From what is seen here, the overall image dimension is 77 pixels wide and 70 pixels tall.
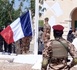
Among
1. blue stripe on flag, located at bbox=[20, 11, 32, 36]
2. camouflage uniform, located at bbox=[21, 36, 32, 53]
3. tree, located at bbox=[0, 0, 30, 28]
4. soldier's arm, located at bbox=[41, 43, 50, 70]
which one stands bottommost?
camouflage uniform, located at bbox=[21, 36, 32, 53]

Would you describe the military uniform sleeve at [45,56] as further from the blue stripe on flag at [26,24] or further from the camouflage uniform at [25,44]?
the camouflage uniform at [25,44]

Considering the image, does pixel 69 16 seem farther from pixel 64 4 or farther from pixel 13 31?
pixel 13 31

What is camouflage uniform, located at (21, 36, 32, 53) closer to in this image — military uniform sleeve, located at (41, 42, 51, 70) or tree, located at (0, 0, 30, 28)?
tree, located at (0, 0, 30, 28)

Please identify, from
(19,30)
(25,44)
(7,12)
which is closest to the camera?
(19,30)

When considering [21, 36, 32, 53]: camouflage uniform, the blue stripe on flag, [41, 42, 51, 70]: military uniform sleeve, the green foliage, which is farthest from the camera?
the green foliage

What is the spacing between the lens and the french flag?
15.6m

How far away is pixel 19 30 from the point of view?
15586 mm

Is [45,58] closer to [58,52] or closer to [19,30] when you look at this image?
[58,52]

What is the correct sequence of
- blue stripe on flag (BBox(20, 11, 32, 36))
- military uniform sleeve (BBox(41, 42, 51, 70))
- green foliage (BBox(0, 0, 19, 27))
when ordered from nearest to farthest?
military uniform sleeve (BBox(41, 42, 51, 70)) → blue stripe on flag (BBox(20, 11, 32, 36)) → green foliage (BBox(0, 0, 19, 27))

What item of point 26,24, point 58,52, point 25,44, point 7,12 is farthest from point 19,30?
point 58,52

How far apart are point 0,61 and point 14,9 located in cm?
962

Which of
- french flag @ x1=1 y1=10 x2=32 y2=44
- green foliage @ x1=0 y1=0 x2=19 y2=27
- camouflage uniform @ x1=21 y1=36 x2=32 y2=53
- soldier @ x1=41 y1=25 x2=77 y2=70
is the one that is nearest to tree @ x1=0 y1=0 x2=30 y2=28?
green foliage @ x1=0 y1=0 x2=19 y2=27

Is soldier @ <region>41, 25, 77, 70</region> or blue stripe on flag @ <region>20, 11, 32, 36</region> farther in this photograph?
blue stripe on flag @ <region>20, 11, 32, 36</region>

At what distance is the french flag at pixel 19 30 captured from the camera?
15.6 meters
